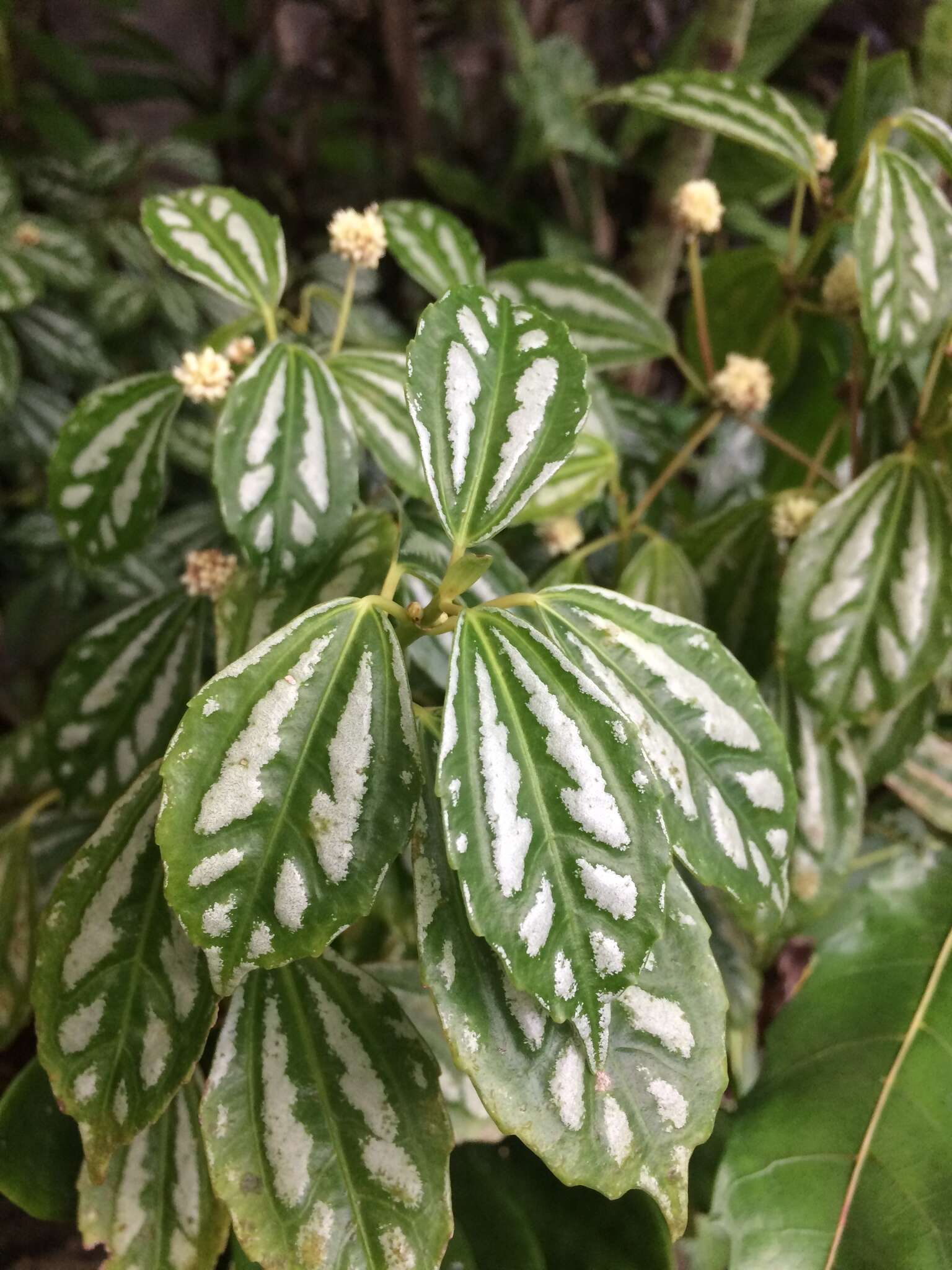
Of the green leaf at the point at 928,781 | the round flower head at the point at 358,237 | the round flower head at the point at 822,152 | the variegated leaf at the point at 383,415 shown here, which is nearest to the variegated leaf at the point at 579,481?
the variegated leaf at the point at 383,415

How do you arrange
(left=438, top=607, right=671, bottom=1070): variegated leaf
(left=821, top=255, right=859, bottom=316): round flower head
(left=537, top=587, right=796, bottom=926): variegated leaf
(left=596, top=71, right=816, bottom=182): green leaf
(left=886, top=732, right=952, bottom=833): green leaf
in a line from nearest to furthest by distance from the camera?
(left=438, top=607, right=671, bottom=1070): variegated leaf
(left=537, top=587, right=796, bottom=926): variegated leaf
(left=596, top=71, right=816, bottom=182): green leaf
(left=821, top=255, right=859, bottom=316): round flower head
(left=886, top=732, right=952, bottom=833): green leaf

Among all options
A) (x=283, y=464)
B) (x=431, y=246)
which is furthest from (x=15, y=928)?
(x=431, y=246)

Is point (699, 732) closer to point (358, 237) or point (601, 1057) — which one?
point (601, 1057)

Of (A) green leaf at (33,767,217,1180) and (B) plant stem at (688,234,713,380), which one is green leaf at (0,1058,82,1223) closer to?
(A) green leaf at (33,767,217,1180)

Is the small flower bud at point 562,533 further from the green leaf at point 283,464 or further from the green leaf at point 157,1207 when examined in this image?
the green leaf at point 157,1207

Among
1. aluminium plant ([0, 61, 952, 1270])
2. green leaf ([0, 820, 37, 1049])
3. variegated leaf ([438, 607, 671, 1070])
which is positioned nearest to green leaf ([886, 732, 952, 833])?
aluminium plant ([0, 61, 952, 1270])

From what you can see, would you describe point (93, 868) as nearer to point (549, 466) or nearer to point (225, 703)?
point (225, 703)
